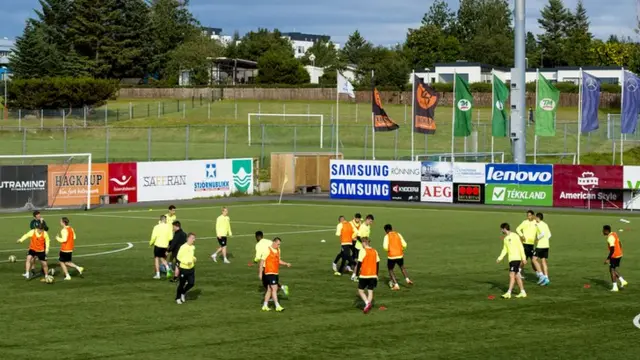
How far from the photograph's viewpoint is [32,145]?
3221 inches

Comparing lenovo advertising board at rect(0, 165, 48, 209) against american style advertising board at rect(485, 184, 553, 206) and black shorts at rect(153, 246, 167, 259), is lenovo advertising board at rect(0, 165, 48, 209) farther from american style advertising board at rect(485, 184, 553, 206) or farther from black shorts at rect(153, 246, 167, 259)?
american style advertising board at rect(485, 184, 553, 206)

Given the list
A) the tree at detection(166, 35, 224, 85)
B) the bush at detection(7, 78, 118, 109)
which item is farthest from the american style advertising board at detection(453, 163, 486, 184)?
the tree at detection(166, 35, 224, 85)

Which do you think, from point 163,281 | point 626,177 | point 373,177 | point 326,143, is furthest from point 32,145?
point 163,281

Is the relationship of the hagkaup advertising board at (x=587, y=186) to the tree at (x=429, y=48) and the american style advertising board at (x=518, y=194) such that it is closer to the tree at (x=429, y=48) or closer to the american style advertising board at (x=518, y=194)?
the american style advertising board at (x=518, y=194)

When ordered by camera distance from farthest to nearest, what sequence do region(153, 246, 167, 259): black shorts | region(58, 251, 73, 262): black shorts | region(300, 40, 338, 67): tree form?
region(300, 40, 338, 67): tree
region(153, 246, 167, 259): black shorts
region(58, 251, 73, 262): black shorts

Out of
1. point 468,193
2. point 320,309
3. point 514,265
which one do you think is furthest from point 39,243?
point 468,193

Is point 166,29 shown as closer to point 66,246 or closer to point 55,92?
point 55,92

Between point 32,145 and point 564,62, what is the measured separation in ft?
348

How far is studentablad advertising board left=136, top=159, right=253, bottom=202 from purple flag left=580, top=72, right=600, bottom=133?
20.0 meters

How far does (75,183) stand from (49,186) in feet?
4.96

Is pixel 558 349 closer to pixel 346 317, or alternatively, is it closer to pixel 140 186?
pixel 346 317

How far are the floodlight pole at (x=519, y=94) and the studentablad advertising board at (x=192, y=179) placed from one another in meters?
16.0

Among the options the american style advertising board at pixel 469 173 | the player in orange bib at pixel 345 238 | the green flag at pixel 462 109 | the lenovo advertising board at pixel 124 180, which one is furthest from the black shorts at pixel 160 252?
the green flag at pixel 462 109

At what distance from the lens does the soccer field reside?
65.7 ft
